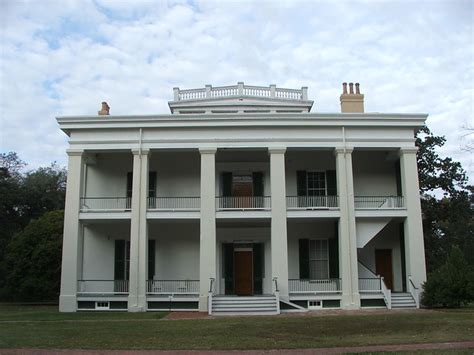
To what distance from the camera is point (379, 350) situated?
37.4 ft

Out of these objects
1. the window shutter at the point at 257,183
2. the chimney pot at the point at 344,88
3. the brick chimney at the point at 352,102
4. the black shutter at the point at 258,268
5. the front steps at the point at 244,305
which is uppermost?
the chimney pot at the point at 344,88

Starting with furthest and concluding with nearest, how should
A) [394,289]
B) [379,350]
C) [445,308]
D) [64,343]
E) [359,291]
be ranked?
1. [394,289]
2. [359,291]
3. [445,308]
4. [64,343]
5. [379,350]

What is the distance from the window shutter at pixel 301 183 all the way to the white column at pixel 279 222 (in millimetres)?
2381

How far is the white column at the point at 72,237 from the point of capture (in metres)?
22.9

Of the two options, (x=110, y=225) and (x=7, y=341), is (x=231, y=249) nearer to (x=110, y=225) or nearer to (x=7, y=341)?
(x=110, y=225)

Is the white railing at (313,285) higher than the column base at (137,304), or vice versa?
the white railing at (313,285)

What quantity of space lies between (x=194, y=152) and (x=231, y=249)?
4.86 meters

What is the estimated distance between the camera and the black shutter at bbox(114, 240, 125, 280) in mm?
25219

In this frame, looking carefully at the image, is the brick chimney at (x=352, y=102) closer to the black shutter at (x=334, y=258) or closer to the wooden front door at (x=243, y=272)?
the black shutter at (x=334, y=258)

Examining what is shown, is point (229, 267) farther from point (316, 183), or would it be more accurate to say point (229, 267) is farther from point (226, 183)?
point (316, 183)

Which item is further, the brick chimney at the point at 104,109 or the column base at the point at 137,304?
the brick chimney at the point at 104,109

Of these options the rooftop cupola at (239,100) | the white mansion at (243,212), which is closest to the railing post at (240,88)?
the rooftop cupola at (239,100)

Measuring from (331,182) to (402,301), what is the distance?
6245 mm

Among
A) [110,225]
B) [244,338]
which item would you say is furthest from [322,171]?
[244,338]
